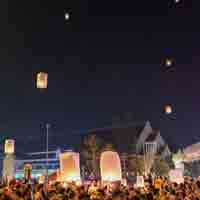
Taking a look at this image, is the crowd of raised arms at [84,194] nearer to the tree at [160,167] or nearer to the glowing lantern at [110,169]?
the glowing lantern at [110,169]

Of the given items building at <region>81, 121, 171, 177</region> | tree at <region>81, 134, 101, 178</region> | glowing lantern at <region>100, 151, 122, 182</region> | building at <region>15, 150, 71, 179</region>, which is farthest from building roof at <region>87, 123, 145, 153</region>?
glowing lantern at <region>100, 151, 122, 182</region>

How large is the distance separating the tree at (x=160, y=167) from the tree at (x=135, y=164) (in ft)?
3.50

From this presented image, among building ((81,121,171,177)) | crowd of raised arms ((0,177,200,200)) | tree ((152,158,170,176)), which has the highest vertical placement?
building ((81,121,171,177))

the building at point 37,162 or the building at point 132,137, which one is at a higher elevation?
the building at point 132,137

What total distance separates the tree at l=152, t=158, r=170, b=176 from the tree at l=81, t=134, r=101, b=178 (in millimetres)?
4648

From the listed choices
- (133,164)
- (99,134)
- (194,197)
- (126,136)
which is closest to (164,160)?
(133,164)

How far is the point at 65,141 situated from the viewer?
42.1 metres

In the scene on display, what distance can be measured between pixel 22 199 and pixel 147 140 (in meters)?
28.0

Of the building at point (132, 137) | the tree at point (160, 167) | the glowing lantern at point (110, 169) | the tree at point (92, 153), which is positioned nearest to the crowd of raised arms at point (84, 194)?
the glowing lantern at point (110, 169)

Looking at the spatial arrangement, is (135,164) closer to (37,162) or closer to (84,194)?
(37,162)

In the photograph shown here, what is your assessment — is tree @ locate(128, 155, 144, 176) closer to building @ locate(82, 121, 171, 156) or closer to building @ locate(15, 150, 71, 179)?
building @ locate(82, 121, 171, 156)

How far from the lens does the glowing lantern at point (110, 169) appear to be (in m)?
12.3

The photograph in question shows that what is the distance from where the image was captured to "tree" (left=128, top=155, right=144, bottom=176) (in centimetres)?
2769

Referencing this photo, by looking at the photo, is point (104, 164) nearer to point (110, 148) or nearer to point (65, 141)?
point (110, 148)
